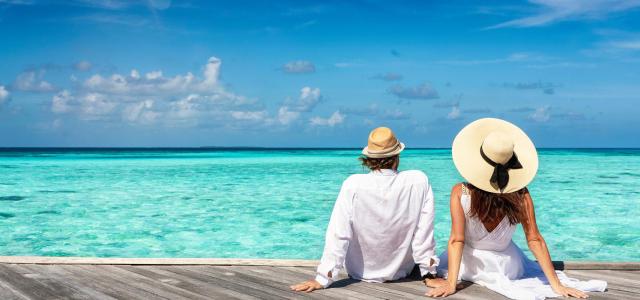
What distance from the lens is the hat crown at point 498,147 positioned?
10.8ft

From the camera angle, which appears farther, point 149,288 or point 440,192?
point 440,192

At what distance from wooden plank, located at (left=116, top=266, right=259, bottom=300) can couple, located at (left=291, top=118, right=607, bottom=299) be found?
0.40m

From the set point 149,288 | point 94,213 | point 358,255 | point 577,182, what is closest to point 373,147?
point 358,255

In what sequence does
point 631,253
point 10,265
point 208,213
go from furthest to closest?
1. point 208,213
2. point 631,253
3. point 10,265

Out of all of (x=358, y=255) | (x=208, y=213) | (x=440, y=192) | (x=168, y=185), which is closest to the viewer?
(x=358, y=255)

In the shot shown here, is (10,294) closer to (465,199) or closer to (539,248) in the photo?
(465,199)

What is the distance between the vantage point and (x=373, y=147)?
356 cm

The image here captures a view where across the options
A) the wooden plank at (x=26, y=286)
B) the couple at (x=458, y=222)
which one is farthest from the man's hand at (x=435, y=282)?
the wooden plank at (x=26, y=286)

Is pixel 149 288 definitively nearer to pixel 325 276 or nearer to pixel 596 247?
pixel 325 276

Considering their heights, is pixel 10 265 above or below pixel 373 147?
below

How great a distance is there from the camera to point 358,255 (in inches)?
150

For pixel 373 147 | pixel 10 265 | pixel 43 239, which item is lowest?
pixel 43 239

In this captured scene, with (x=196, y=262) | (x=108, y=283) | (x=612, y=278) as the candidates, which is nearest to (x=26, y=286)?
(x=108, y=283)

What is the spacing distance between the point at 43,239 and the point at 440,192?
9992mm
